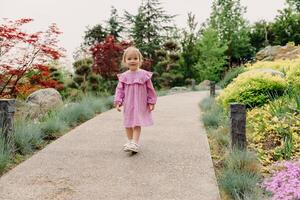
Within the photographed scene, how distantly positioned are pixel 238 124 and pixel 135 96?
5.18ft

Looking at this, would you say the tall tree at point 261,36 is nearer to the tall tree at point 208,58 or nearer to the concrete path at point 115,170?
the tall tree at point 208,58

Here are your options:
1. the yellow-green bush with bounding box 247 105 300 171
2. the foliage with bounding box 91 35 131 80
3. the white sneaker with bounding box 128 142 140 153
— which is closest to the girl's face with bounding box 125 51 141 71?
the white sneaker with bounding box 128 142 140 153

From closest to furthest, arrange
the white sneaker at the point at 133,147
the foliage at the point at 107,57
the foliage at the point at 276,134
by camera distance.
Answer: the foliage at the point at 276,134 → the white sneaker at the point at 133,147 → the foliage at the point at 107,57

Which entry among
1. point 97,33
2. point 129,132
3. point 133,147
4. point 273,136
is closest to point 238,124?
point 273,136

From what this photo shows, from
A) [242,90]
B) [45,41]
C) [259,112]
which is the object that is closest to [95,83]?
[45,41]

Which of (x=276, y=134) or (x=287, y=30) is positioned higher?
(x=287, y=30)

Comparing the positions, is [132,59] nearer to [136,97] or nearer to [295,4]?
[136,97]

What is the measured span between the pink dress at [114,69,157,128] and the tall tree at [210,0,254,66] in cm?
2488

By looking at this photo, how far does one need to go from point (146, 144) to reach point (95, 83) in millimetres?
9721

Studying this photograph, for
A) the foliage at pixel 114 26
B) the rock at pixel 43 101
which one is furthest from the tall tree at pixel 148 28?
the rock at pixel 43 101

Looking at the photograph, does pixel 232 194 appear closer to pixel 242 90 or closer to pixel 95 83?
pixel 242 90

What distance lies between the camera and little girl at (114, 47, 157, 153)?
576 centimetres

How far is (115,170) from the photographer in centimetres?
486

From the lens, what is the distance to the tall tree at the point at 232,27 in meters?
30.3
